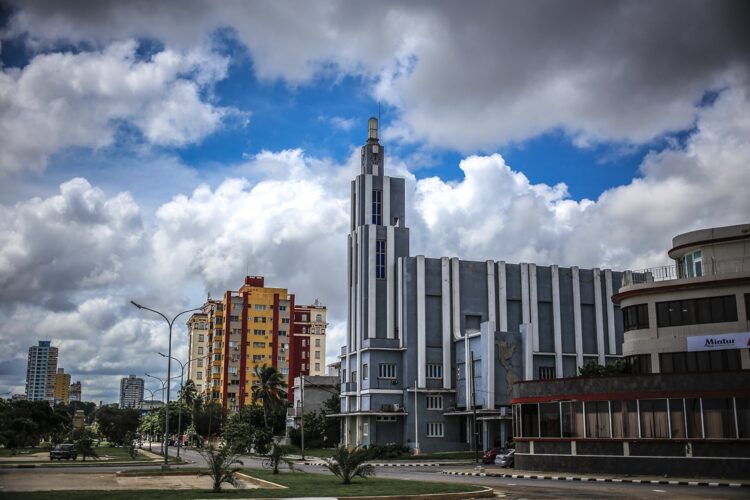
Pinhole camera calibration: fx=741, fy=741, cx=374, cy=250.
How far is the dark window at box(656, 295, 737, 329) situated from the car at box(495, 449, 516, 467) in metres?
14.4

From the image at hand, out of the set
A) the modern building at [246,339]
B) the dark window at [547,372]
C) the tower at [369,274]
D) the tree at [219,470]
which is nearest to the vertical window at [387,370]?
the tower at [369,274]

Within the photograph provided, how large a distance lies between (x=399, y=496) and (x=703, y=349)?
24.5m

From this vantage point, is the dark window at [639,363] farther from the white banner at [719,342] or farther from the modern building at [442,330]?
the modern building at [442,330]

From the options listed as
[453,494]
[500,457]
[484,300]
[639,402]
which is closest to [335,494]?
[453,494]

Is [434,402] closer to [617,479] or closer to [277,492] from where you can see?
[617,479]

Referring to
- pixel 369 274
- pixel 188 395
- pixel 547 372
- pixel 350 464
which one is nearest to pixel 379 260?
pixel 369 274

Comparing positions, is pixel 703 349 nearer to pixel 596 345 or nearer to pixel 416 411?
pixel 416 411

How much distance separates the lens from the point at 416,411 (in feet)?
253

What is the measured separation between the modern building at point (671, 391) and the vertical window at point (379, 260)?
39906 millimetres

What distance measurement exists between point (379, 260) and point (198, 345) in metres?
95.6

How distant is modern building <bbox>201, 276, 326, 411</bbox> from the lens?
134375 millimetres

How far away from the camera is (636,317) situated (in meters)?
43.2

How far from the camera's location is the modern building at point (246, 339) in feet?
441

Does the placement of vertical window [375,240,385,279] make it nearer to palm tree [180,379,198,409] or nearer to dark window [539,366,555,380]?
dark window [539,366,555,380]
